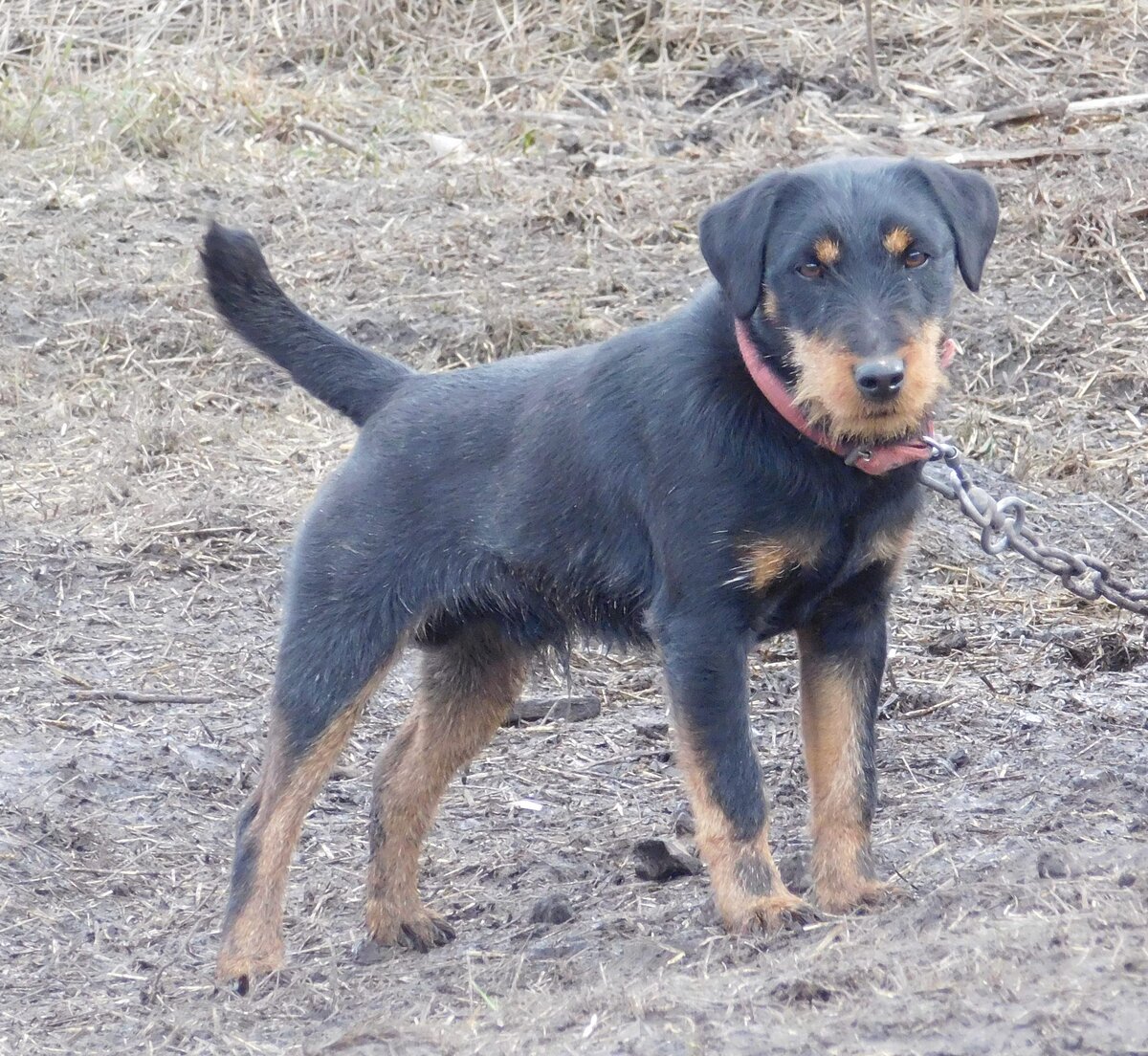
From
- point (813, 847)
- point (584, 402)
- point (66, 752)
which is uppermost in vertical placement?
point (584, 402)

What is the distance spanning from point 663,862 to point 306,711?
4.17 feet

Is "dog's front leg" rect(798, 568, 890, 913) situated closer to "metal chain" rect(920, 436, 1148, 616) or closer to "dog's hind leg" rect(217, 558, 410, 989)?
"metal chain" rect(920, 436, 1148, 616)

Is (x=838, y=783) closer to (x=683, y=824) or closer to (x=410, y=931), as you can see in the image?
(x=683, y=824)

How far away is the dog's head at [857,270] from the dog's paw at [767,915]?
50.9 inches

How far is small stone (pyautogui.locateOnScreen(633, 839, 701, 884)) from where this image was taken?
5.50 meters

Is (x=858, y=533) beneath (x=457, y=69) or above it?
above

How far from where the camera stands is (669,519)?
4.75 metres

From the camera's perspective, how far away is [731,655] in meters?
4.65

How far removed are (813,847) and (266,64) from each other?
34.3 feet

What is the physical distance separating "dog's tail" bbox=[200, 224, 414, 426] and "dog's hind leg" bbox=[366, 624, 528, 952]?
35.6 inches

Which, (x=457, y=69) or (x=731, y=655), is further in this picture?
(x=457, y=69)

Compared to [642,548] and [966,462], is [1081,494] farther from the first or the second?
[642,548]

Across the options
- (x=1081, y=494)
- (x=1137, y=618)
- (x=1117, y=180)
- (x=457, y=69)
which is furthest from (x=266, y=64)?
(x=1137, y=618)

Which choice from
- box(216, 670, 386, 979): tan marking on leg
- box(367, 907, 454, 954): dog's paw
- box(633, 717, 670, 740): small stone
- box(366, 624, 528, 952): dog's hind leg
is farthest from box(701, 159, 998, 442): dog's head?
box(633, 717, 670, 740): small stone
